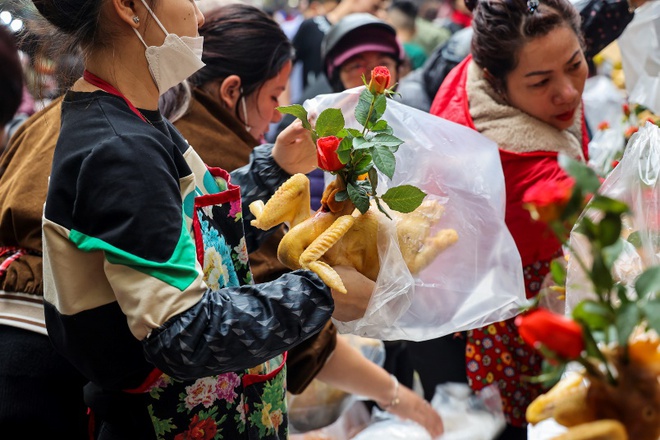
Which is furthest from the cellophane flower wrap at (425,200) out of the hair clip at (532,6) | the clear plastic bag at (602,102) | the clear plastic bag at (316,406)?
the clear plastic bag at (602,102)

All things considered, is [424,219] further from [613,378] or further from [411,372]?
[411,372]

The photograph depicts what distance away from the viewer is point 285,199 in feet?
4.21

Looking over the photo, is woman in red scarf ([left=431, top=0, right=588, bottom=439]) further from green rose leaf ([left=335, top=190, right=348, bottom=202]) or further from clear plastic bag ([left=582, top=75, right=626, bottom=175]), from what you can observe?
clear plastic bag ([left=582, top=75, right=626, bottom=175])

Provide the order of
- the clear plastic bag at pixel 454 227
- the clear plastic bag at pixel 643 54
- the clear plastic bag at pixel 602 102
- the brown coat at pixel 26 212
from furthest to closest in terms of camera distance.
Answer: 1. the clear plastic bag at pixel 602 102
2. the clear plastic bag at pixel 643 54
3. the brown coat at pixel 26 212
4. the clear plastic bag at pixel 454 227

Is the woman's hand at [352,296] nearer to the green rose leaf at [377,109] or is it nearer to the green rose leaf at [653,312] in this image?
the green rose leaf at [377,109]

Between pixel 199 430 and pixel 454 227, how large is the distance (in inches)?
24.7

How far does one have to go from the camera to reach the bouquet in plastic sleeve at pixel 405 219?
1225 millimetres

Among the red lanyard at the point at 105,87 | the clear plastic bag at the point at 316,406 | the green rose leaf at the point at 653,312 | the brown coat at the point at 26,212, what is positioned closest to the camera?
the green rose leaf at the point at 653,312

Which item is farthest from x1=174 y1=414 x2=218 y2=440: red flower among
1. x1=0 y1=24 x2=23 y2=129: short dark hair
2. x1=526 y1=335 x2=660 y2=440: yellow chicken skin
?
x1=0 y1=24 x2=23 y2=129: short dark hair

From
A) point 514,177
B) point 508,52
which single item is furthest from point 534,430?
point 508,52

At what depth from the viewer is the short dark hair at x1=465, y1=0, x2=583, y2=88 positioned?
5.74 feet

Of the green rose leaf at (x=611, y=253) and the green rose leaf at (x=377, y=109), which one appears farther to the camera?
the green rose leaf at (x=377, y=109)

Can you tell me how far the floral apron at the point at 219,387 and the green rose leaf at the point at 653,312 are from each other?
70 centimetres

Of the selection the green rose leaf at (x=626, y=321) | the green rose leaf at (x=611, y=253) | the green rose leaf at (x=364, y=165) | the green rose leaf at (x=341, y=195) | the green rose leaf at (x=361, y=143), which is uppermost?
the green rose leaf at (x=611, y=253)
